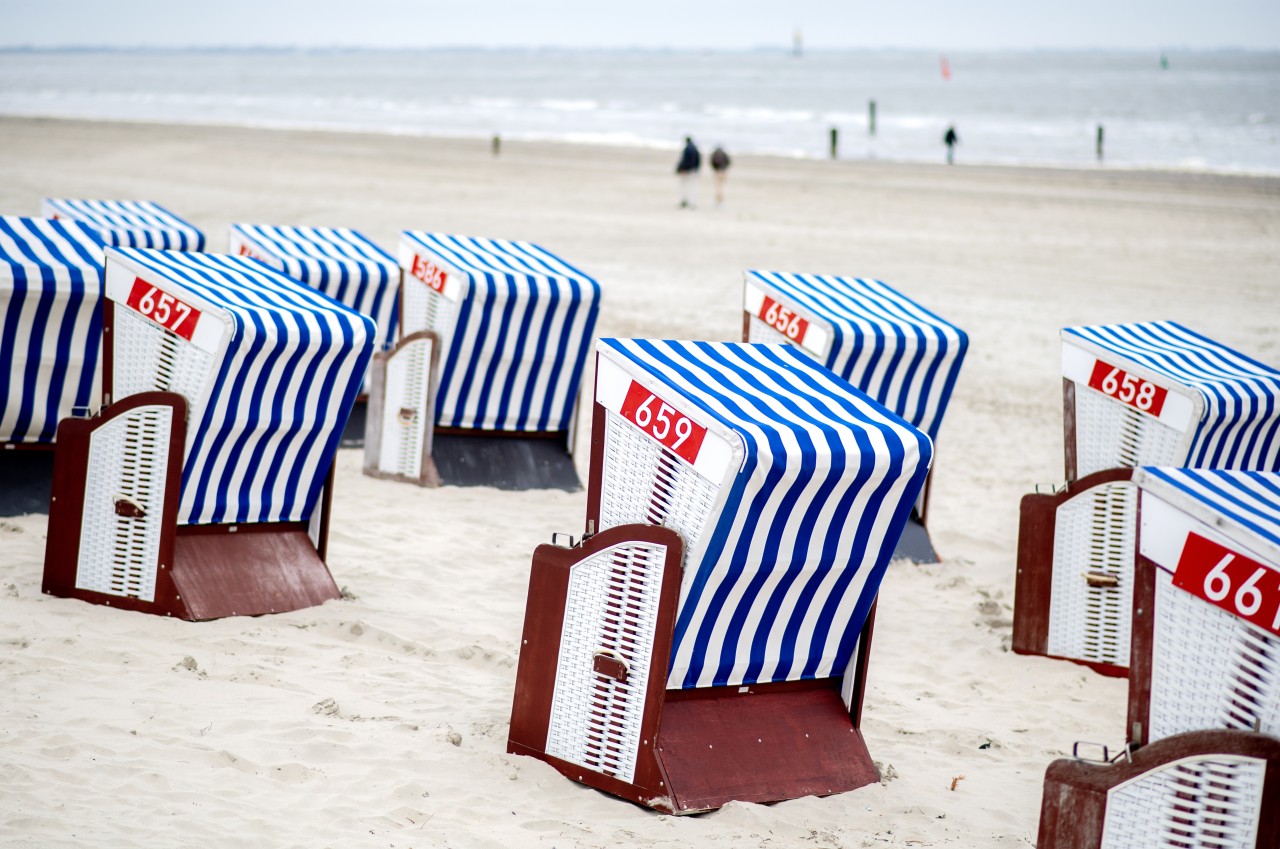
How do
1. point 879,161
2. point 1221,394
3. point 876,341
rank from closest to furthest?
point 1221,394
point 876,341
point 879,161

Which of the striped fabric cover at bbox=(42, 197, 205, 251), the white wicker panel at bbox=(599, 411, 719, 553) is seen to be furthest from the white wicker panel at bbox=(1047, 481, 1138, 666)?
the striped fabric cover at bbox=(42, 197, 205, 251)

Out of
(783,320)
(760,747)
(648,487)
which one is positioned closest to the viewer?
(648,487)

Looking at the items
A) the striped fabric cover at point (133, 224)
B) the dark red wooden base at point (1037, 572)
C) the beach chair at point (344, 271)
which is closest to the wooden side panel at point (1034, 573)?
the dark red wooden base at point (1037, 572)

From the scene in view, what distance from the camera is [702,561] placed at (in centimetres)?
435

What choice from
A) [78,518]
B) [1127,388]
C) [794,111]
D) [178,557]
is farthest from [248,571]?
[794,111]

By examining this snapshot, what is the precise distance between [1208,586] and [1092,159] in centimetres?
3748

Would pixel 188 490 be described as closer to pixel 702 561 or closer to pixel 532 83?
pixel 702 561

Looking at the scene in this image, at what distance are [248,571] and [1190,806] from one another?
13.0 feet

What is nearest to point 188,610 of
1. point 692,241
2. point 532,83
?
point 692,241

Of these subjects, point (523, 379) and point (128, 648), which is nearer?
point (128, 648)

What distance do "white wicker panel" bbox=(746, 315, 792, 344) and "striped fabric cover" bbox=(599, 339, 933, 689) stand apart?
2878 mm

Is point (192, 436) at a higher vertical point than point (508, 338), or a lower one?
lower

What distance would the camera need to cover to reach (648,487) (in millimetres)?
4531

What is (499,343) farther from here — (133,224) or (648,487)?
(648,487)
